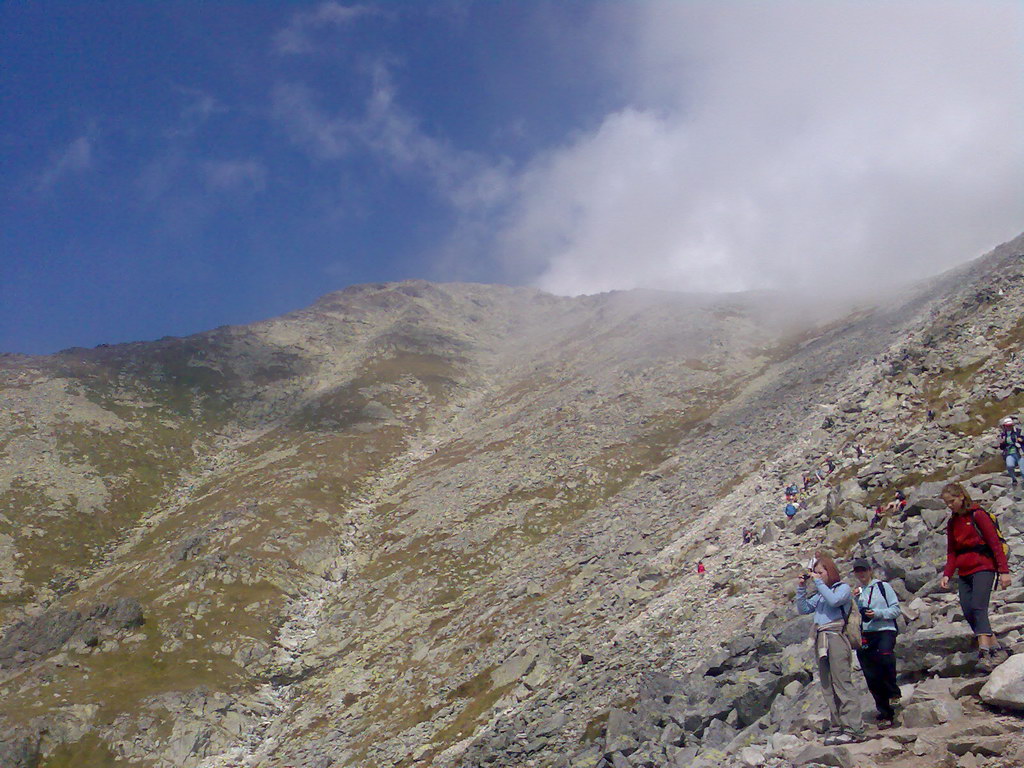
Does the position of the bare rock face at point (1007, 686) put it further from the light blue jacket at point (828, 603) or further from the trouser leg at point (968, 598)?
the light blue jacket at point (828, 603)

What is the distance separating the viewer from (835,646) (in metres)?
10.6

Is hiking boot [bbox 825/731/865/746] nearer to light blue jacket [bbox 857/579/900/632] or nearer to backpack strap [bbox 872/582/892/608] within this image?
light blue jacket [bbox 857/579/900/632]

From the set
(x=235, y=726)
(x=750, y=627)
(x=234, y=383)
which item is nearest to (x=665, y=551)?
(x=750, y=627)

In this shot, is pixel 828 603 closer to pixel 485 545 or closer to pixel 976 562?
pixel 976 562

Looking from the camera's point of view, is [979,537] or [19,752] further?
[19,752]

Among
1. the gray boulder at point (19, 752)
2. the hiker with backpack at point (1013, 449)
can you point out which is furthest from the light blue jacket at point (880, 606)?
the gray boulder at point (19, 752)

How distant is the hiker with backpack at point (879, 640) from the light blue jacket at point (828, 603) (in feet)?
0.79

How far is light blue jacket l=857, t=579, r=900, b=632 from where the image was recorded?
991 cm

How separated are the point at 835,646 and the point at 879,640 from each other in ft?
2.86

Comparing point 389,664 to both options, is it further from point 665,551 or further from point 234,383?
point 234,383

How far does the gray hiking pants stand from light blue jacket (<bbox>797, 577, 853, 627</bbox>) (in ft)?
1.09

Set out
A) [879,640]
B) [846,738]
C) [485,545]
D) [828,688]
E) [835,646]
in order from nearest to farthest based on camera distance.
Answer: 1. [879,640]
2. [846,738]
3. [835,646]
4. [828,688]
5. [485,545]

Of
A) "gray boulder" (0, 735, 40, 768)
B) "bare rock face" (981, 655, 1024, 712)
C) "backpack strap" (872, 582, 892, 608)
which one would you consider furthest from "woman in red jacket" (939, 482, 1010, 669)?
"gray boulder" (0, 735, 40, 768)

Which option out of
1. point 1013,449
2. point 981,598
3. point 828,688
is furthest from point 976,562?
point 1013,449
